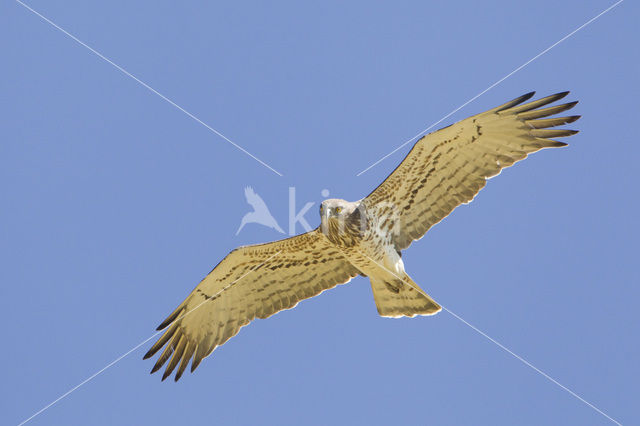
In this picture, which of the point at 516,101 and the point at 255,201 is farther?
the point at 255,201

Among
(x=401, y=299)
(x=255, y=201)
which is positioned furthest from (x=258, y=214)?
(x=401, y=299)

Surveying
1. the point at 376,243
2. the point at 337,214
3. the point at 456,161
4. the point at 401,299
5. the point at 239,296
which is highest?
the point at 456,161

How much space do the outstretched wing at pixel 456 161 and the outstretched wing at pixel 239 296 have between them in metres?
1.04

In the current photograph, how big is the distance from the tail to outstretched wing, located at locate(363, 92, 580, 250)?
52 centimetres

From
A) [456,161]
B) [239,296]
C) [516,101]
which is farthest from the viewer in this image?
[239,296]

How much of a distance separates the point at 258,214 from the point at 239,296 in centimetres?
173

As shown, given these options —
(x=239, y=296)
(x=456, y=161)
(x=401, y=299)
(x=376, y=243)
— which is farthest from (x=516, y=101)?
(x=239, y=296)

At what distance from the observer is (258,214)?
1280 centimetres

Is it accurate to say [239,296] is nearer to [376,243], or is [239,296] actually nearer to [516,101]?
[376,243]

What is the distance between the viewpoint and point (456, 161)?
1066 centimetres

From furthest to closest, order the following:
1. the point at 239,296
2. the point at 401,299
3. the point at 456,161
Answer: the point at 239,296 → the point at 401,299 → the point at 456,161

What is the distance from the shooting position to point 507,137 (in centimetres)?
1052

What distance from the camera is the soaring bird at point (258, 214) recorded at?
1264 centimetres

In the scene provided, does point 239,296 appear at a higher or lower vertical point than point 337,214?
lower
